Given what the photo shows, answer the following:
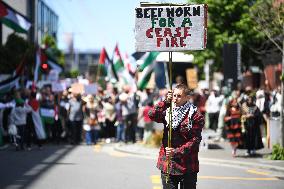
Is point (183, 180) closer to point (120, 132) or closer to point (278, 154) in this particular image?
point (278, 154)

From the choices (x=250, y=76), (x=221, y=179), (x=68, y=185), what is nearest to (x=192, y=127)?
(x=68, y=185)

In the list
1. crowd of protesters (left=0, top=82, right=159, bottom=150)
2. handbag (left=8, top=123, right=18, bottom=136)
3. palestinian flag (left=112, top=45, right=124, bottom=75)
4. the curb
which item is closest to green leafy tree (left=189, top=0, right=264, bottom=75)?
palestinian flag (left=112, top=45, right=124, bottom=75)

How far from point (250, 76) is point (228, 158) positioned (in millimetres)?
30363

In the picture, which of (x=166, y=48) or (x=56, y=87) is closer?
(x=166, y=48)

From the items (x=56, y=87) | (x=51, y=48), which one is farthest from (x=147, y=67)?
(x=51, y=48)

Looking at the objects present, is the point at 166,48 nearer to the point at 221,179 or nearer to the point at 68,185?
the point at 68,185

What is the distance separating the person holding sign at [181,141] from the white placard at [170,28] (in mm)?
1030

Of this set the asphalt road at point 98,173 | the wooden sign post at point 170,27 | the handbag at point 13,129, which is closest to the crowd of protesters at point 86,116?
the handbag at point 13,129

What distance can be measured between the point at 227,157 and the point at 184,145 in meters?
10.5

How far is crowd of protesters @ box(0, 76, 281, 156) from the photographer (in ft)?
66.4

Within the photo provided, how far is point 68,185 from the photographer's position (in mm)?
12297

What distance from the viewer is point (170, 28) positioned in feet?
28.3

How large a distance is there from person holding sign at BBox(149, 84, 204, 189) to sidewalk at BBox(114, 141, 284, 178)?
7.11 metres

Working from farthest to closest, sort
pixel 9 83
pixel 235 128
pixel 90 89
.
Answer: pixel 90 89 → pixel 9 83 → pixel 235 128
